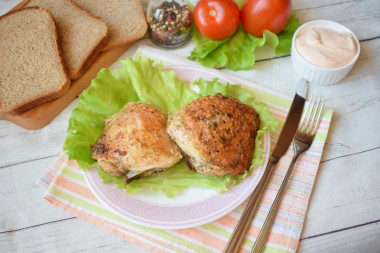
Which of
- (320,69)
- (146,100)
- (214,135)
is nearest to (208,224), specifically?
(214,135)

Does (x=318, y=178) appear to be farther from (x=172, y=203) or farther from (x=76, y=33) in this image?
(x=76, y=33)

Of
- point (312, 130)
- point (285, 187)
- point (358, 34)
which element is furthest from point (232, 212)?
point (358, 34)

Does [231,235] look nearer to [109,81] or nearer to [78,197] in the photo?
[78,197]

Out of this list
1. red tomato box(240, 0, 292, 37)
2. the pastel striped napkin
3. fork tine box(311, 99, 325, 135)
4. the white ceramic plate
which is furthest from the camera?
red tomato box(240, 0, 292, 37)

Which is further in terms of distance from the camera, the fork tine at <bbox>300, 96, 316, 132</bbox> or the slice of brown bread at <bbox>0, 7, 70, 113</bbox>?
the slice of brown bread at <bbox>0, 7, 70, 113</bbox>

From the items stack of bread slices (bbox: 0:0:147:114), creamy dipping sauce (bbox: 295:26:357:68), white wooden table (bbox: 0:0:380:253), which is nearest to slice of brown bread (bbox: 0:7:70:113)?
stack of bread slices (bbox: 0:0:147:114)

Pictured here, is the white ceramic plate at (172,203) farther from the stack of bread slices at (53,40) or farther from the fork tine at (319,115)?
the stack of bread slices at (53,40)

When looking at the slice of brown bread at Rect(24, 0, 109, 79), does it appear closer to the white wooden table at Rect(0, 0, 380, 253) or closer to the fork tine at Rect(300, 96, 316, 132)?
the white wooden table at Rect(0, 0, 380, 253)
